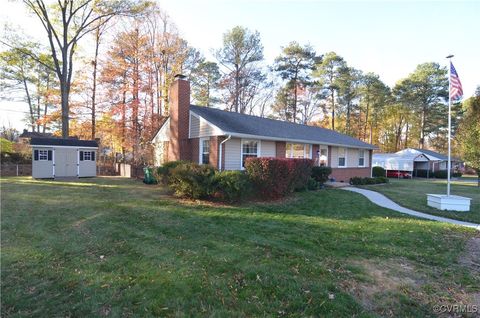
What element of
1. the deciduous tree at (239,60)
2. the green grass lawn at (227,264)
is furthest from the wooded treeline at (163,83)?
the green grass lawn at (227,264)

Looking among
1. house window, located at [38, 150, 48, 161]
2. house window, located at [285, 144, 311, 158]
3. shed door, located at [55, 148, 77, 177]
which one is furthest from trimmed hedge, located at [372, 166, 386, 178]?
house window, located at [38, 150, 48, 161]

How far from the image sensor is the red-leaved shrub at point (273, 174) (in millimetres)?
9516

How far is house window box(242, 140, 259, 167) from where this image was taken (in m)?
13.5

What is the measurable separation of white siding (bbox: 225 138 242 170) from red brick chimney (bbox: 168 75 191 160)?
9.58ft

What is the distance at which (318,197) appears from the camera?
10992 mm

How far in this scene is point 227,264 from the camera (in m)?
4.21

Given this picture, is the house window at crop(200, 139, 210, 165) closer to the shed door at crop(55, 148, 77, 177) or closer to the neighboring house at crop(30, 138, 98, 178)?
the neighboring house at crop(30, 138, 98, 178)

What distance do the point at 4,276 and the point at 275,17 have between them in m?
12.7

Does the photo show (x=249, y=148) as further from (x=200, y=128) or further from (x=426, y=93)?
(x=426, y=93)

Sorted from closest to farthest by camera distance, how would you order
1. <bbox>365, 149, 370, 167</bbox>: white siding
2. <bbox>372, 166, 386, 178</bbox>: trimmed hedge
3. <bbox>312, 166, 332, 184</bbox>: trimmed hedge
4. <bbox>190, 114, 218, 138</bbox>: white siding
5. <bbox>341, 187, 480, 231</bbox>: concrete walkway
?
<bbox>341, 187, 480, 231</bbox>: concrete walkway
<bbox>190, 114, 218, 138</bbox>: white siding
<bbox>312, 166, 332, 184</bbox>: trimmed hedge
<bbox>365, 149, 370, 167</bbox>: white siding
<bbox>372, 166, 386, 178</bbox>: trimmed hedge

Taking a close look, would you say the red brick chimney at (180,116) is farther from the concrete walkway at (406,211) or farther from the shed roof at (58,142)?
the concrete walkway at (406,211)

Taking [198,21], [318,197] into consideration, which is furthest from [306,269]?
[198,21]

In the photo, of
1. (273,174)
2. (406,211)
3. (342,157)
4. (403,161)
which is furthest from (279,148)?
(403,161)

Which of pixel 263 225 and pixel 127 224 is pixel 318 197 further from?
pixel 127 224
